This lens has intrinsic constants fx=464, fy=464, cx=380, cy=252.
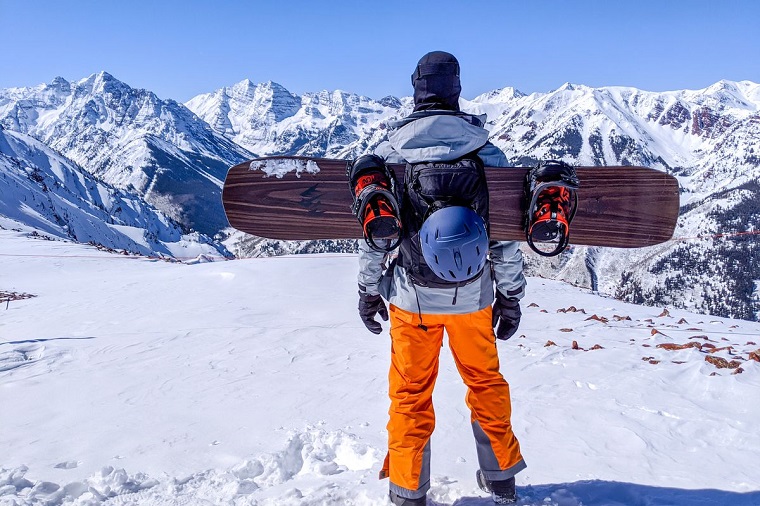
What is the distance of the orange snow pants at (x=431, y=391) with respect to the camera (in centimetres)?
321

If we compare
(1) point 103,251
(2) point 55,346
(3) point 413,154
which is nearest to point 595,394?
(3) point 413,154

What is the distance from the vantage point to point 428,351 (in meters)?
3.32

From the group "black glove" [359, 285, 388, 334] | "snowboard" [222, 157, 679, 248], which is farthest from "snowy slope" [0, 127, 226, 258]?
"black glove" [359, 285, 388, 334]

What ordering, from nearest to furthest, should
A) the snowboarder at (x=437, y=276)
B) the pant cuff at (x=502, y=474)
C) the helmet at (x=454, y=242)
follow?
the helmet at (x=454, y=242)
the snowboarder at (x=437, y=276)
the pant cuff at (x=502, y=474)

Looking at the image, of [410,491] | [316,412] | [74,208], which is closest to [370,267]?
[410,491]

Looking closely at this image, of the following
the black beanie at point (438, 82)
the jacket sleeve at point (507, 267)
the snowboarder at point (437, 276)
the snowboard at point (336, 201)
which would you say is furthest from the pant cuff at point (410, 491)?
the black beanie at point (438, 82)

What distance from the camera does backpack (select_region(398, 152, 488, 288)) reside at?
313 cm

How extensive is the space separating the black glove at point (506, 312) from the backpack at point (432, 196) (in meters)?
0.43

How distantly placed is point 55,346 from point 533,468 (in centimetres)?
757

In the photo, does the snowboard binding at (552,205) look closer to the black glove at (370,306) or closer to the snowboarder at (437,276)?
the snowboarder at (437,276)

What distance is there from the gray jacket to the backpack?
0.06 meters

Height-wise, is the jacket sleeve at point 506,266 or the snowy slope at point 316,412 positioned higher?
the jacket sleeve at point 506,266

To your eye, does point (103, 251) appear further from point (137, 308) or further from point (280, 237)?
point (280, 237)

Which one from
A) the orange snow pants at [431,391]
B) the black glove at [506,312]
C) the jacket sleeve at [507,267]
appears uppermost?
the jacket sleeve at [507,267]
